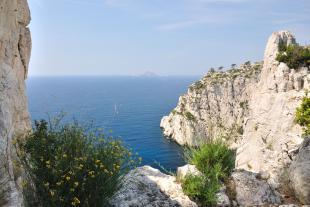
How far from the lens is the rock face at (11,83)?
596 centimetres

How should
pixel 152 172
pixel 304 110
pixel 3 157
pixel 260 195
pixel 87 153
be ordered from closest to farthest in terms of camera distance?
pixel 3 157, pixel 87 153, pixel 260 195, pixel 152 172, pixel 304 110

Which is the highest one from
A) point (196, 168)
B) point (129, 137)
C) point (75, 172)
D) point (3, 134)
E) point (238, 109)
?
point (3, 134)

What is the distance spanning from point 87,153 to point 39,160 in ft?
2.96

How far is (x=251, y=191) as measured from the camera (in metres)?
9.17

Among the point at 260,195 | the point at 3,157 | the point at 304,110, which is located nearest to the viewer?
the point at 3,157

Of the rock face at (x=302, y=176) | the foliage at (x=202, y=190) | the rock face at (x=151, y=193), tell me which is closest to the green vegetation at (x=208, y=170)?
the foliage at (x=202, y=190)

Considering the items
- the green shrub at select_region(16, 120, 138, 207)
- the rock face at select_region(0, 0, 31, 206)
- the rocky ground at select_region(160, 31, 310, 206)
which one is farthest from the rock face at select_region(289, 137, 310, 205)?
the rock face at select_region(0, 0, 31, 206)

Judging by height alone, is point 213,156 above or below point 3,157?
below

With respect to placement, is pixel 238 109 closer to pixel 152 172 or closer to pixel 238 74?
pixel 238 74

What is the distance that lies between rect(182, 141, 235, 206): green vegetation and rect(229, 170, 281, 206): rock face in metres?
0.35

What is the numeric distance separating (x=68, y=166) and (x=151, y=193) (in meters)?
3.14

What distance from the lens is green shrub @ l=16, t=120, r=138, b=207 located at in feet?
21.2

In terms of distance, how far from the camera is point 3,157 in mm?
6074

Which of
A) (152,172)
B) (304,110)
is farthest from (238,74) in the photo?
(152,172)
